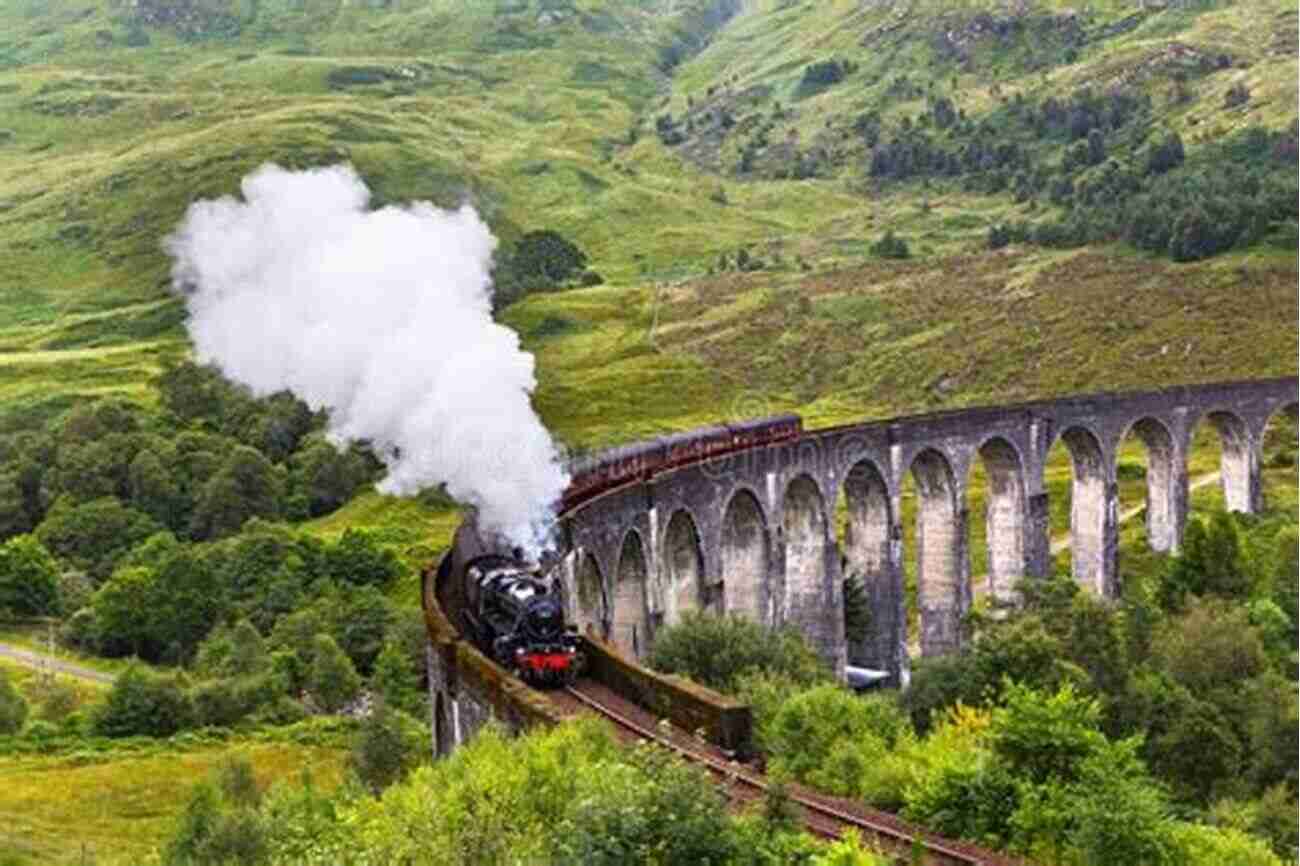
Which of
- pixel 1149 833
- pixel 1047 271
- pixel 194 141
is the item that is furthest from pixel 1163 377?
pixel 194 141

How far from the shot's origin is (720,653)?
41.7 metres

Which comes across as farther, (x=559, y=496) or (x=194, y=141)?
(x=194, y=141)

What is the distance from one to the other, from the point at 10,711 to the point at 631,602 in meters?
27.9

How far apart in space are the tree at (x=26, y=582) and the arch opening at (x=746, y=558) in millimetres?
43219

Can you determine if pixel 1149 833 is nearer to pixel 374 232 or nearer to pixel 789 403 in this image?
pixel 374 232

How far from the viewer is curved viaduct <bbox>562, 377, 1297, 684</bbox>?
4922cm

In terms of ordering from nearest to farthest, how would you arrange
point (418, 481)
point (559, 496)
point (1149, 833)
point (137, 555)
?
point (1149, 833)
point (559, 496)
point (418, 481)
point (137, 555)

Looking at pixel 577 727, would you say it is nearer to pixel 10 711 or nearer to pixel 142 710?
pixel 142 710

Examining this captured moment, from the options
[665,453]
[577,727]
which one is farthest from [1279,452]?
[577,727]

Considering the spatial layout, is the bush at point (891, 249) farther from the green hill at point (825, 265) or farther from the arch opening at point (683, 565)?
the arch opening at point (683, 565)

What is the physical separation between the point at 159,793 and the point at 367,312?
2065 cm

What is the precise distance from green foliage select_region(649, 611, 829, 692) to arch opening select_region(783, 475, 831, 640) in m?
16.4

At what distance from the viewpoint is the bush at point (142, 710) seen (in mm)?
62188

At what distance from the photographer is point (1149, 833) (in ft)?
72.8
